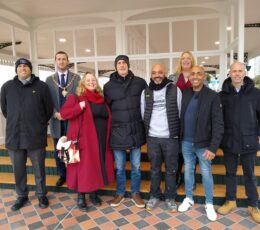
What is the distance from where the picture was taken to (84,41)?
4.80 metres

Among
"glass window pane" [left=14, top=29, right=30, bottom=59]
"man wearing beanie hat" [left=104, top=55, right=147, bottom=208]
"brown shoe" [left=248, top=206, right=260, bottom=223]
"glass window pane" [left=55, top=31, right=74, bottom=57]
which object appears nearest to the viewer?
"brown shoe" [left=248, top=206, right=260, bottom=223]

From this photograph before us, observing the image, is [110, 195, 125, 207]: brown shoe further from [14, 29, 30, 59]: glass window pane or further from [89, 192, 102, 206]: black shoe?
[14, 29, 30, 59]: glass window pane

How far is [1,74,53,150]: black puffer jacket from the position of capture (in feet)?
8.28

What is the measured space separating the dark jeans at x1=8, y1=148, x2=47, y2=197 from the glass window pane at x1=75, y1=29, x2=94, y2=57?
2.54m

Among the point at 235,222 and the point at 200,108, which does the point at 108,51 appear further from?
the point at 235,222

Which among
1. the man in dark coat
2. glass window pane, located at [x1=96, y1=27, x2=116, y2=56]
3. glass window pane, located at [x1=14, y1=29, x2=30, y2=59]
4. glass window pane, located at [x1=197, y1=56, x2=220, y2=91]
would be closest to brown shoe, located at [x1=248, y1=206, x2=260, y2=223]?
the man in dark coat

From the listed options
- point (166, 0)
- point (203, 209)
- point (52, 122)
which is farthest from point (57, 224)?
point (166, 0)

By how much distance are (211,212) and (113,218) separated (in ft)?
3.20

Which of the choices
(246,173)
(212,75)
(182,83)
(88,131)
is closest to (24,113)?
(88,131)

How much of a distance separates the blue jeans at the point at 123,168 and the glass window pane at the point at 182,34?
2715mm

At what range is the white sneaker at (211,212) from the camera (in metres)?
2.35

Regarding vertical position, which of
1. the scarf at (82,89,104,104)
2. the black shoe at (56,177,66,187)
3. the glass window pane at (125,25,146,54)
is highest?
the glass window pane at (125,25,146,54)

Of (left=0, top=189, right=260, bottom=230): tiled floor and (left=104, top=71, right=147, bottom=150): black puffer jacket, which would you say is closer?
(left=0, top=189, right=260, bottom=230): tiled floor

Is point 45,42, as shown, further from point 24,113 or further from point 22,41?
point 24,113
